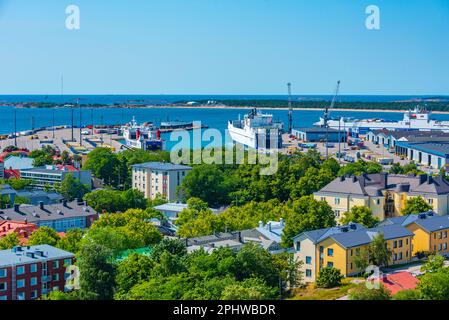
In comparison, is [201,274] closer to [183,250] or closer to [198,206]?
[183,250]

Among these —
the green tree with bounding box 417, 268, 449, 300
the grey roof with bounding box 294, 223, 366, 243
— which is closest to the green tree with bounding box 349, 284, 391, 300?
the green tree with bounding box 417, 268, 449, 300

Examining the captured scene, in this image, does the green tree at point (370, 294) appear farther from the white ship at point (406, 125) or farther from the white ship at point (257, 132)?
the white ship at point (406, 125)

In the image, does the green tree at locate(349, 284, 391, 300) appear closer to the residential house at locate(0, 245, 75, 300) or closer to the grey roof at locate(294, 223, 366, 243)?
the grey roof at locate(294, 223, 366, 243)

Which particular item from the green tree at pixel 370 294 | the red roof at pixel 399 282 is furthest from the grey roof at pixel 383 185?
the green tree at pixel 370 294

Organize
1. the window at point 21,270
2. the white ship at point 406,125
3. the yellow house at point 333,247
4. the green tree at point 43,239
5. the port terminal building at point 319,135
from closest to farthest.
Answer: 1. the window at point 21,270
2. the yellow house at point 333,247
3. the green tree at point 43,239
4. the port terminal building at point 319,135
5. the white ship at point 406,125

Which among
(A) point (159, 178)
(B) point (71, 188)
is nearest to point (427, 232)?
(A) point (159, 178)

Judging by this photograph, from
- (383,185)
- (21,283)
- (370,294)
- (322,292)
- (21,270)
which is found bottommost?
(322,292)

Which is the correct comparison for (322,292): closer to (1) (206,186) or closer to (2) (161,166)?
(1) (206,186)
